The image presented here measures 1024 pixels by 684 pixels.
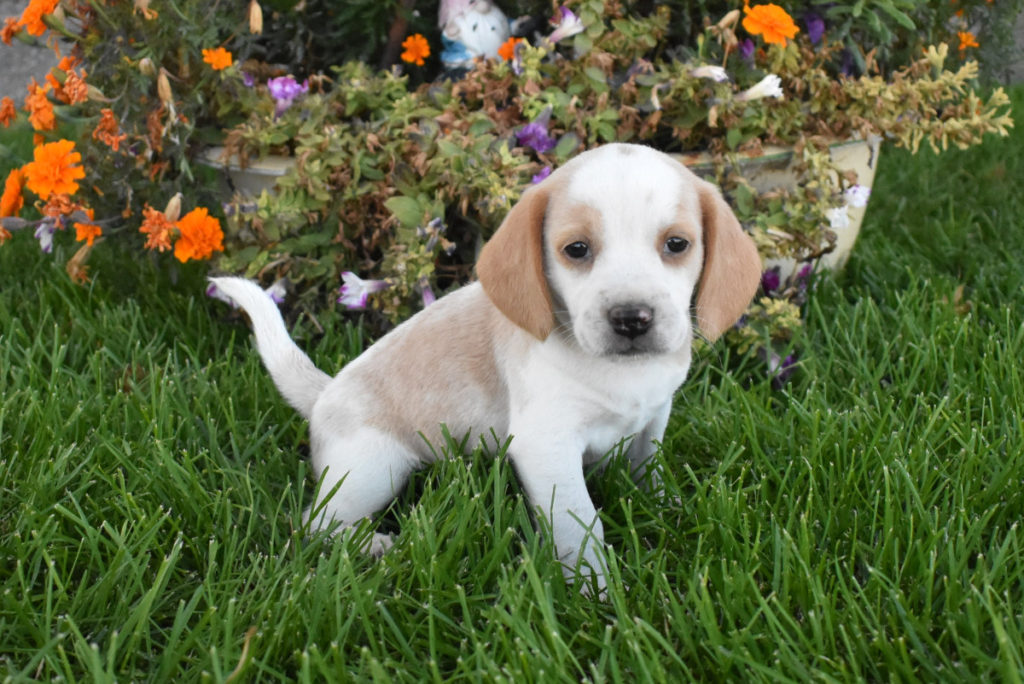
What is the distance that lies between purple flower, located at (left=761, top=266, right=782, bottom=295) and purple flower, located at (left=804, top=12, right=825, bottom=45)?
84 centimetres

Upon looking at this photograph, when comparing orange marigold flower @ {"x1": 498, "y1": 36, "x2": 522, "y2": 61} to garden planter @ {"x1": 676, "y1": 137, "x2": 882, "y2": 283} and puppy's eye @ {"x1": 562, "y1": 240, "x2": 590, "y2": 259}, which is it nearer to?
garden planter @ {"x1": 676, "y1": 137, "x2": 882, "y2": 283}

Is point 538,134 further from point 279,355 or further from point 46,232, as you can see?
point 46,232

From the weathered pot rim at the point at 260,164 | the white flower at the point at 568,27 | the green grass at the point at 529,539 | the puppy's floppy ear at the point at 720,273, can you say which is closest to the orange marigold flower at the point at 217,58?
the weathered pot rim at the point at 260,164

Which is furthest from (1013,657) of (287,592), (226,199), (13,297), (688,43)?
(13,297)

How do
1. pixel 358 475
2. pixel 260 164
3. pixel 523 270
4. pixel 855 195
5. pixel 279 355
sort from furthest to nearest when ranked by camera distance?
pixel 260 164, pixel 855 195, pixel 279 355, pixel 358 475, pixel 523 270

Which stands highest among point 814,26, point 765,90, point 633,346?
point 814,26

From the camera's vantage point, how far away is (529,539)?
2.02 m

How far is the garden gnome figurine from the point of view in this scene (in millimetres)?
3369

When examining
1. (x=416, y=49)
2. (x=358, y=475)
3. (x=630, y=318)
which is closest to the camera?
(x=630, y=318)

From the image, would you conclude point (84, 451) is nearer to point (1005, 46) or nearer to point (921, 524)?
point (921, 524)

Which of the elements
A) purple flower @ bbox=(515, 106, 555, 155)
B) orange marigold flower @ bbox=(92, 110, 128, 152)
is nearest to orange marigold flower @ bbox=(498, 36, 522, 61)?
purple flower @ bbox=(515, 106, 555, 155)

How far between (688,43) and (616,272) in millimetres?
1899

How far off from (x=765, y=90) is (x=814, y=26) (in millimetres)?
548

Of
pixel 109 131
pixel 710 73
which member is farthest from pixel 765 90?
pixel 109 131
